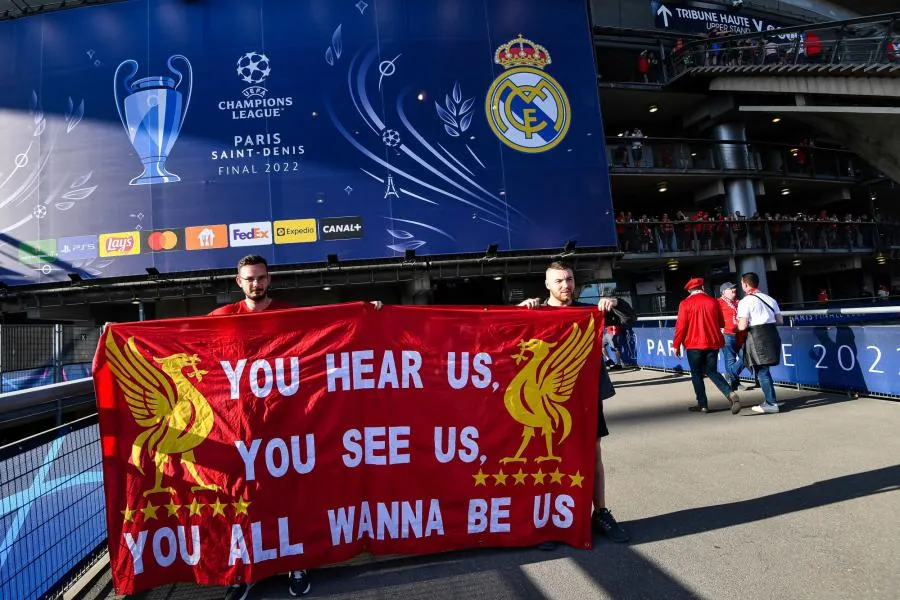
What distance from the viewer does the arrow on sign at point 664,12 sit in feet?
79.2

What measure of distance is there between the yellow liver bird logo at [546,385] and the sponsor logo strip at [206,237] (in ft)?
47.2

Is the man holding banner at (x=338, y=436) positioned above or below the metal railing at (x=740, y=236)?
below

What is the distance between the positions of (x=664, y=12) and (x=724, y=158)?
826cm

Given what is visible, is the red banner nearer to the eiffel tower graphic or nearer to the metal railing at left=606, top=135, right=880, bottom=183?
the eiffel tower graphic

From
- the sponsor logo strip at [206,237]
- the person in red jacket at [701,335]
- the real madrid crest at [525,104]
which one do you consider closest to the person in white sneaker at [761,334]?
the person in red jacket at [701,335]

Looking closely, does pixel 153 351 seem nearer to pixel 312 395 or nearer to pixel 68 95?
pixel 312 395

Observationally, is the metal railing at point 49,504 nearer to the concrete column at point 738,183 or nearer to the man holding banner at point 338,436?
the man holding banner at point 338,436

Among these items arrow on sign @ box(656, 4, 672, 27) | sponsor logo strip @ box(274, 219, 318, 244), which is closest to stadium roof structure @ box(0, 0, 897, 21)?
sponsor logo strip @ box(274, 219, 318, 244)

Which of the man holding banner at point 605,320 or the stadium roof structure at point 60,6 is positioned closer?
the man holding banner at point 605,320

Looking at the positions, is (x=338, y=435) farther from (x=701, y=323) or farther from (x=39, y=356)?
(x=39, y=356)

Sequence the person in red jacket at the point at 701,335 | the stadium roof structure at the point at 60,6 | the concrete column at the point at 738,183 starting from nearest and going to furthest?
the person in red jacket at the point at 701,335, the stadium roof structure at the point at 60,6, the concrete column at the point at 738,183

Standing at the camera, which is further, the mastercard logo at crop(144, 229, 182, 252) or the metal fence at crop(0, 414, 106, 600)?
the mastercard logo at crop(144, 229, 182, 252)

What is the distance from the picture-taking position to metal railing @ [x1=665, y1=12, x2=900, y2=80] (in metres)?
17.1

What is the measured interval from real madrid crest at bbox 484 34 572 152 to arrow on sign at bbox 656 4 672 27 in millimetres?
12200
